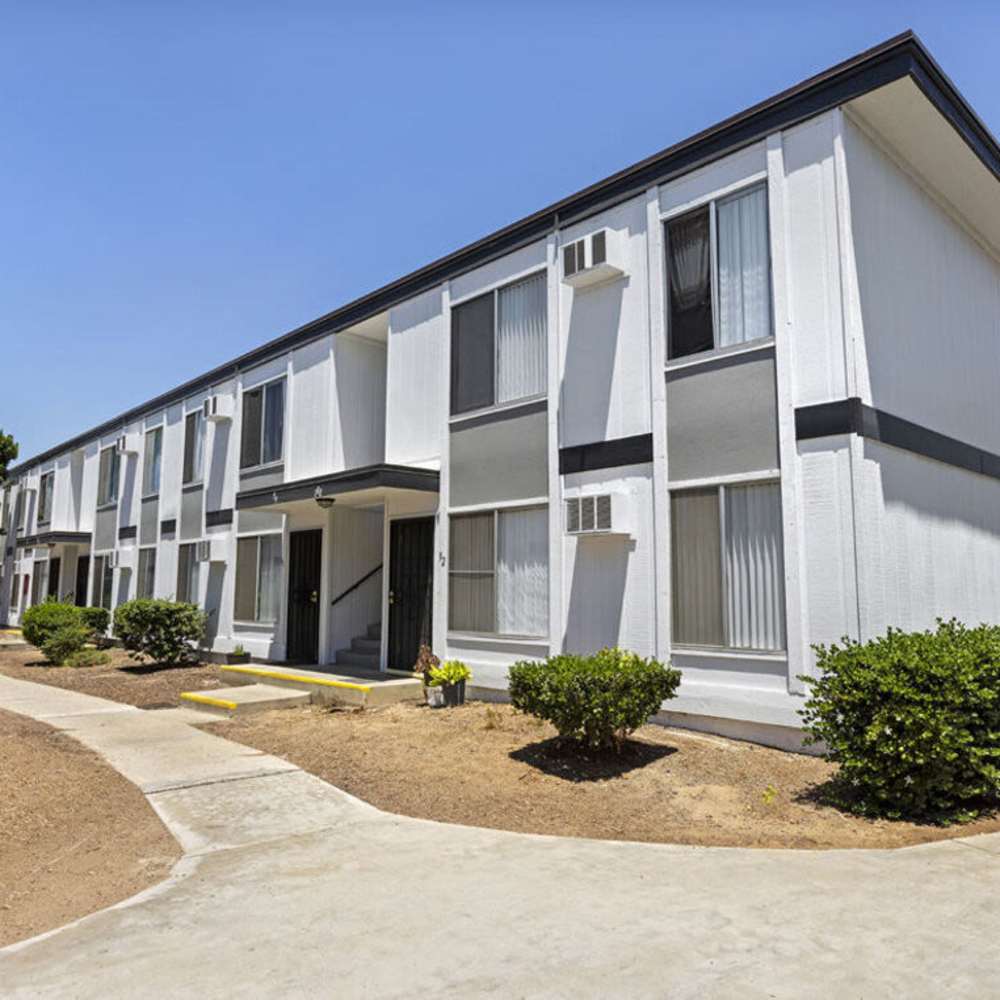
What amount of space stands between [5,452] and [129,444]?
14.6 meters

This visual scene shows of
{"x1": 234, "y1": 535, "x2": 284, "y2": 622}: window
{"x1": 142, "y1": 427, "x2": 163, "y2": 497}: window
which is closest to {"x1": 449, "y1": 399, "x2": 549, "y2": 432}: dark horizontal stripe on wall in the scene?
{"x1": 234, "y1": 535, "x2": 284, "y2": 622}: window

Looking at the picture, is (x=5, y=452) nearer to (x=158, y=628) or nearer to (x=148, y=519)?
(x=148, y=519)

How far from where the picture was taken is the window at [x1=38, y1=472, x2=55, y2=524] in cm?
2730

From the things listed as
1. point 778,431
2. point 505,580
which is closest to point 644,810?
point 778,431

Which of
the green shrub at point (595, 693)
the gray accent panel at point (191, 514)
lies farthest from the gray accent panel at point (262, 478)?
the green shrub at point (595, 693)

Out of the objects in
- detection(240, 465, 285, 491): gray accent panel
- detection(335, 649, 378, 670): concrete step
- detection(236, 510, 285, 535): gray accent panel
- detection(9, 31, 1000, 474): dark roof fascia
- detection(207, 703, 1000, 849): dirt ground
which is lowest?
detection(207, 703, 1000, 849): dirt ground

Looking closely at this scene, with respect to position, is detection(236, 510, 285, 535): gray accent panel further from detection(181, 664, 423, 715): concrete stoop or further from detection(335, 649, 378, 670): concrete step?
detection(181, 664, 423, 715): concrete stoop

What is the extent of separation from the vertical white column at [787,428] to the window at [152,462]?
54.4ft

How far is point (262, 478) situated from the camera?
15.7 meters

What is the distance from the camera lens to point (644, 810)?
6.01 meters

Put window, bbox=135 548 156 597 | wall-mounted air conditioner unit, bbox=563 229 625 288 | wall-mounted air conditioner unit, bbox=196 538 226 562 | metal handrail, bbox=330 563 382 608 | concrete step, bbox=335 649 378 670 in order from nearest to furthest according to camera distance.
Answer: wall-mounted air conditioner unit, bbox=563 229 625 288 → concrete step, bbox=335 649 378 670 → metal handrail, bbox=330 563 382 608 → wall-mounted air conditioner unit, bbox=196 538 226 562 → window, bbox=135 548 156 597

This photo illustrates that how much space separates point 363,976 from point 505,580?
283 inches

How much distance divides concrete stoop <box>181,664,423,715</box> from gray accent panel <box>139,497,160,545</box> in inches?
359

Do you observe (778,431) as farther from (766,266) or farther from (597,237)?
(597,237)
